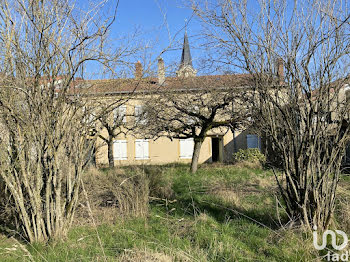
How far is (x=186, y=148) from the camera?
19703mm

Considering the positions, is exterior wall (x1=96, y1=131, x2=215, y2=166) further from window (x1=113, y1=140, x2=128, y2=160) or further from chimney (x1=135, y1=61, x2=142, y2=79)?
chimney (x1=135, y1=61, x2=142, y2=79)

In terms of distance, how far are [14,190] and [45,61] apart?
1.70m

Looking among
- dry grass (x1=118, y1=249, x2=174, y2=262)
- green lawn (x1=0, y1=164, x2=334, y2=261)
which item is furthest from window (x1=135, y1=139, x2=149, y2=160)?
dry grass (x1=118, y1=249, x2=174, y2=262)

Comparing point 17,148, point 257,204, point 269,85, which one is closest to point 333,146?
point 269,85

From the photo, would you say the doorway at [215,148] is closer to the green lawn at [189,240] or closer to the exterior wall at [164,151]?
the exterior wall at [164,151]

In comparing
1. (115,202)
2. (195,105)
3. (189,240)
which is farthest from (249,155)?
(189,240)

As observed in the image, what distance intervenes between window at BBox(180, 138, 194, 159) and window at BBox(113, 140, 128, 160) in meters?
3.87

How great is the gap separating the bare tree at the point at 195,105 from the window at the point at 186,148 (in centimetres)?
804

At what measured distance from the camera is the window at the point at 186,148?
19625mm

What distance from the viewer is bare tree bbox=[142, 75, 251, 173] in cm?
992

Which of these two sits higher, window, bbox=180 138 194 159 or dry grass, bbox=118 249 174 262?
window, bbox=180 138 194 159

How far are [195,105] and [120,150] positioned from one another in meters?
10.6

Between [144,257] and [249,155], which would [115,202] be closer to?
[144,257]

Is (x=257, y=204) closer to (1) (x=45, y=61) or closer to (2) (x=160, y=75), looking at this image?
(2) (x=160, y=75)
